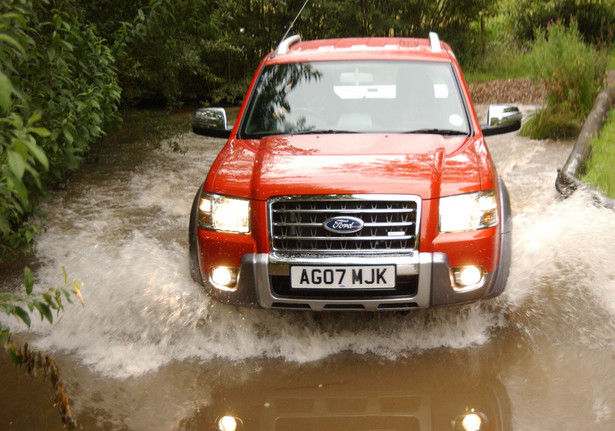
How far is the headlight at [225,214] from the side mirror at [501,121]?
214 centimetres

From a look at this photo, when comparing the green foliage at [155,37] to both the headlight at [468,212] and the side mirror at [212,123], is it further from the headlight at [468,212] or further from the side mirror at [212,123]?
the headlight at [468,212]

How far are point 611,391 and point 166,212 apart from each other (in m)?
5.52

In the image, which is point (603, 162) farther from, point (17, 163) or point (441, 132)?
point (17, 163)

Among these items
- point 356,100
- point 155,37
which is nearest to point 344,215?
point 356,100

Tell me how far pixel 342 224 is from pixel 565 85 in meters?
8.10

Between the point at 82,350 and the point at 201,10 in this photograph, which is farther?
the point at 201,10

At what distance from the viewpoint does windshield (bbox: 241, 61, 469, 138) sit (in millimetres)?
5168

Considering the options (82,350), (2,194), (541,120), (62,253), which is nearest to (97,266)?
(62,253)

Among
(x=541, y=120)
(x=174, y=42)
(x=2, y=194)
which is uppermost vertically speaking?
(x=2, y=194)

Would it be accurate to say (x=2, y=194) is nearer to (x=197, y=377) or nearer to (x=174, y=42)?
(x=197, y=377)

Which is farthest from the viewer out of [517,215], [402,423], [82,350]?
[517,215]

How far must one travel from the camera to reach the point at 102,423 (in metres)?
3.71

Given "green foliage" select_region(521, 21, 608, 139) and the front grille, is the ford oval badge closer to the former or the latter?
the front grille

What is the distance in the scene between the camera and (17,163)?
224 cm
